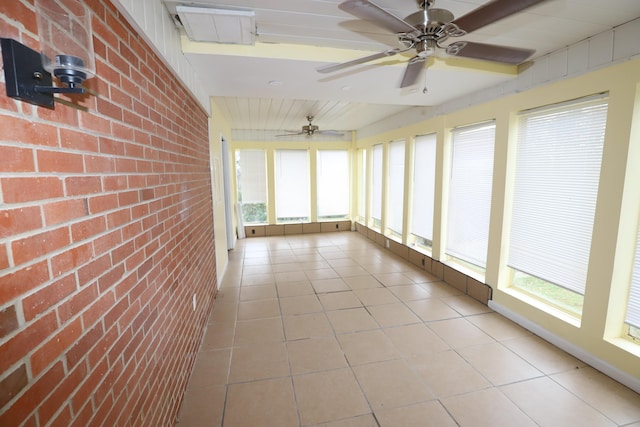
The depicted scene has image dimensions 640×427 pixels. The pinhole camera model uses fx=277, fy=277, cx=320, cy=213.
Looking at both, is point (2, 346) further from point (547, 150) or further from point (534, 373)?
point (547, 150)

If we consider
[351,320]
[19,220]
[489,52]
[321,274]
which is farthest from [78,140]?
[321,274]

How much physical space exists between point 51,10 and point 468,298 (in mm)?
4135

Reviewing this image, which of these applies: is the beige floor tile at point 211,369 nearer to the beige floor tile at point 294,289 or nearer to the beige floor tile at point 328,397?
the beige floor tile at point 328,397

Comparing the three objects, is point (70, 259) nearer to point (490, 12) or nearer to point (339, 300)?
point (490, 12)

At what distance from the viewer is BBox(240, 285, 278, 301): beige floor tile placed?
142 inches

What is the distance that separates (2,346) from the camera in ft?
2.01

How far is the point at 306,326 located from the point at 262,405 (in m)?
1.02

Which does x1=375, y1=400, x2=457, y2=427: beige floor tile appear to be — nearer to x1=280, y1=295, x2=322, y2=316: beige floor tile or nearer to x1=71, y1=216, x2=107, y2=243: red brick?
x1=280, y1=295, x2=322, y2=316: beige floor tile

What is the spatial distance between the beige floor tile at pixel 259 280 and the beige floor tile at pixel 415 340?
6.40 ft

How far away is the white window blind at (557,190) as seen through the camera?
2.26m

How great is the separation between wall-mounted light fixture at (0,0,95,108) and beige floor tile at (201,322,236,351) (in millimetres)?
2395

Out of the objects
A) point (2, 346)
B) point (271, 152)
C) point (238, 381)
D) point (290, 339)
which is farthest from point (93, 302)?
point (271, 152)

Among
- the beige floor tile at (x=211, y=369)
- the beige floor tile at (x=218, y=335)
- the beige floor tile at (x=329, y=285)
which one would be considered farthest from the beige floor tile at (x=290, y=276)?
the beige floor tile at (x=211, y=369)

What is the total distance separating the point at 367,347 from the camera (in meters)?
2.54
